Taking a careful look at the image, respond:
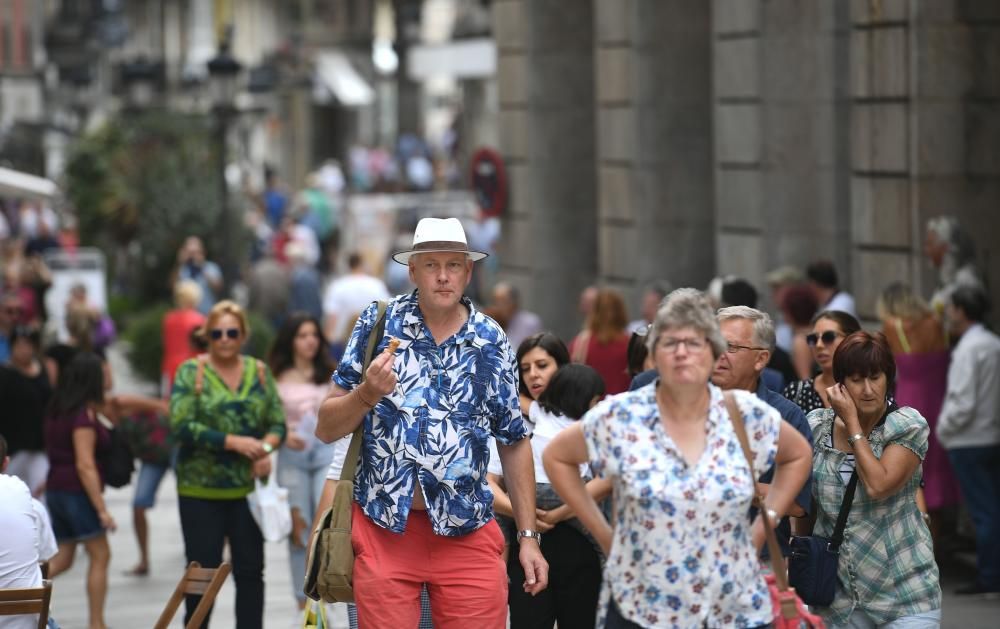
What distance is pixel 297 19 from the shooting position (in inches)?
2879

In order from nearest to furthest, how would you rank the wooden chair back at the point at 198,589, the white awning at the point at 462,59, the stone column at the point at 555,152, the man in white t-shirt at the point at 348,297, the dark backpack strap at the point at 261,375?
the wooden chair back at the point at 198,589
the dark backpack strap at the point at 261,375
the man in white t-shirt at the point at 348,297
the stone column at the point at 555,152
the white awning at the point at 462,59

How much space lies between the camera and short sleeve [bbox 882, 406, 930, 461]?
709cm

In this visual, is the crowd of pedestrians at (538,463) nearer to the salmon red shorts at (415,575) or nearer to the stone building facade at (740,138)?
the salmon red shorts at (415,575)

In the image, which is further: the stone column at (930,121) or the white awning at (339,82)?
the white awning at (339,82)

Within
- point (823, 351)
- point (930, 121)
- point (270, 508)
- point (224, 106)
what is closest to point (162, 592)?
point (270, 508)

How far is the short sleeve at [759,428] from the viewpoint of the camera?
19.3ft

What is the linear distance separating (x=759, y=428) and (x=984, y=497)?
608 cm

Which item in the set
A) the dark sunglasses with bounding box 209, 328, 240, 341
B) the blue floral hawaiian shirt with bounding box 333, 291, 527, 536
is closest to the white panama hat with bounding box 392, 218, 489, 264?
the blue floral hawaiian shirt with bounding box 333, 291, 527, 536

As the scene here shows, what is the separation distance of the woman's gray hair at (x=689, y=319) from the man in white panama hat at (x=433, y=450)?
109 centimetres

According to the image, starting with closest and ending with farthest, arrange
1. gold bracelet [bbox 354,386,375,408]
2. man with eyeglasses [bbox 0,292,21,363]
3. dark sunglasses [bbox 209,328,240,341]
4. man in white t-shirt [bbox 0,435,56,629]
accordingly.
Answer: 1. gold bracelet [bbox 354,386,375,408]
2. man in white t-shirt [bbox 0,435,56,629]
3. dark sunglasses [bbox 209,328,240,341]
4. man with eyeglasses [bbox 0,292,21,363]

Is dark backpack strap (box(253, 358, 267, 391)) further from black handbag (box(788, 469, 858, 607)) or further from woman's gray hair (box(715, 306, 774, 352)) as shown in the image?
black handbag (box(788, 469, 858, 607))

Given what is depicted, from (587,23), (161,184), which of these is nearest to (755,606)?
(587,23)

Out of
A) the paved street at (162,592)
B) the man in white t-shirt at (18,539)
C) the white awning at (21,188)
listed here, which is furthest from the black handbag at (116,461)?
the white awning at (21,188)

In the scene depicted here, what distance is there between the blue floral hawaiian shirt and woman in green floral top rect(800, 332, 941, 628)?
122 centimetres
